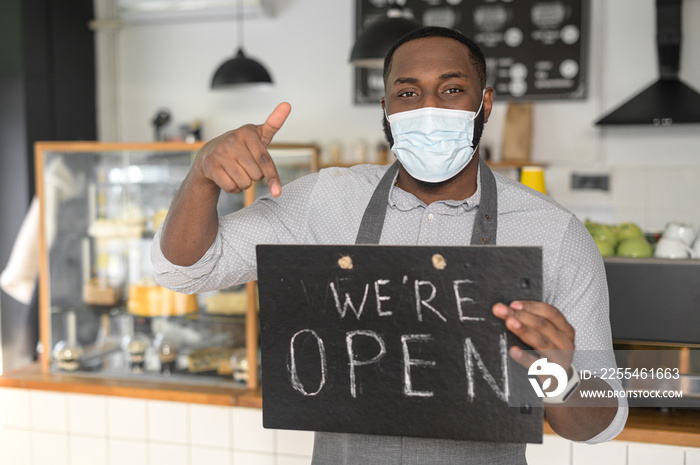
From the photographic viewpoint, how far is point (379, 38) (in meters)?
2.72

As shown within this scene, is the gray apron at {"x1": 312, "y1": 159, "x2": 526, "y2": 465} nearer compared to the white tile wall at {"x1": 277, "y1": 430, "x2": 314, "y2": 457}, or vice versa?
the gray apron at {"x1": 312, "y1": 159, "x2": 526, "y2": 465}

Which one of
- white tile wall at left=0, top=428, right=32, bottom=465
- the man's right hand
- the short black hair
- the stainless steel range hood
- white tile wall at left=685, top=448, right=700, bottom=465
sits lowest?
white tile wall at left=0, top=428, right=32, bottom=465

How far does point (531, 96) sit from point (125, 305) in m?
2.62

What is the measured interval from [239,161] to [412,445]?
634mm

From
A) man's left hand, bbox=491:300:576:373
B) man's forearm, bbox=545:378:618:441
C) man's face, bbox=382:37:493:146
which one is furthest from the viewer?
man's face, bbox=382:37:493:146

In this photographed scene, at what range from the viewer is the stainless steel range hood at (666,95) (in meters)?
3.38

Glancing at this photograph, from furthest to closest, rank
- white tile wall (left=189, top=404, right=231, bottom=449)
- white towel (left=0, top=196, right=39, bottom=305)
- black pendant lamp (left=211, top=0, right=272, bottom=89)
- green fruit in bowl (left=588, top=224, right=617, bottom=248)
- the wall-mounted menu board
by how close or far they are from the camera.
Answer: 1. the wall-mounted menu board
2. black pendant lamp (left=211, top=0, right=272, bottom=89)
3. white towel (left=0, top=196, right=39, bottom=305)
4. white tile wall (left=189, top=404, right=231, bottom=449)
5. green fruit in bowl (left=588, top=224, right=617, bottom=248)

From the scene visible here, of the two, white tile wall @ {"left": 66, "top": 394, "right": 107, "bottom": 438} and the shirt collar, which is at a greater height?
the shirt collar

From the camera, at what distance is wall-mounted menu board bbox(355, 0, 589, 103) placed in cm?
384

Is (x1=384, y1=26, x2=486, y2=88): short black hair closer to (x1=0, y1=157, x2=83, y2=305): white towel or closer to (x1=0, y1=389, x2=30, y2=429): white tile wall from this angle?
(x1=0, y1=389, x2=30, y2=429): white tile wall

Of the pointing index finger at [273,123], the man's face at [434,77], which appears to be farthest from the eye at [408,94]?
the pointing index finger at [273,123]

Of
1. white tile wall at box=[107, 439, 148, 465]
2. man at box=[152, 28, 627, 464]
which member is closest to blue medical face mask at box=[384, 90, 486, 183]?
man at box=[152, 28, 627, 464]

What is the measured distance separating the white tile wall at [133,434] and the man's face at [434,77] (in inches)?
58.5

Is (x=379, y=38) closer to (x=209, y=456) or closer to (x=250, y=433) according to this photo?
(x=250, y=433)
